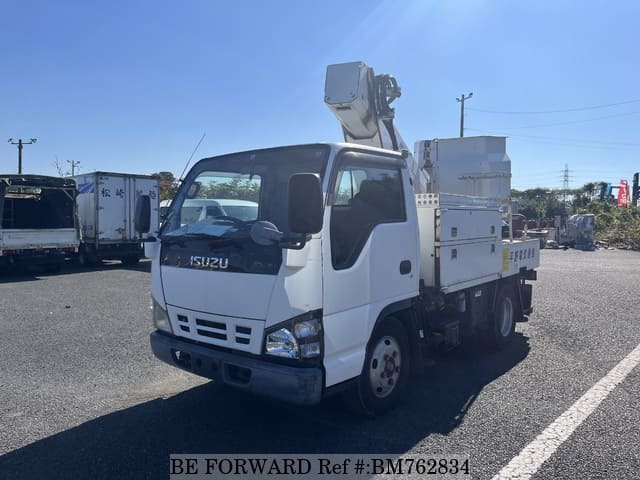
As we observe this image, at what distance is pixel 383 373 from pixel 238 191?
2.07m

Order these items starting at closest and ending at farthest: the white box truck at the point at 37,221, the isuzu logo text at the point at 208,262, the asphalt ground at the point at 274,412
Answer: the asphalt ground at the point at 274,412
the isuzu logo text at the point at 208,262
the white box truck at the point at 37,221

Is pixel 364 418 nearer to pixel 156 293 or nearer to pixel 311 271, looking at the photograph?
pixel 311 271

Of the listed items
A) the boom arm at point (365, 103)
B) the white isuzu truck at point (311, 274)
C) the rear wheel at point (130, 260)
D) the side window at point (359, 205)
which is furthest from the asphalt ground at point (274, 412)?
the rear wheel at point (130, 260)

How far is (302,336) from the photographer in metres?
3.57

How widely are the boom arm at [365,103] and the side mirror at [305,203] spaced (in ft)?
9.21

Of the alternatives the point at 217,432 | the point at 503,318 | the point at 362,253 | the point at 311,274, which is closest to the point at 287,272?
the point at 311,274

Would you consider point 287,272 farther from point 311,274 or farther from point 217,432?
point 217,432

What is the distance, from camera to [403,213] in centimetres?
460

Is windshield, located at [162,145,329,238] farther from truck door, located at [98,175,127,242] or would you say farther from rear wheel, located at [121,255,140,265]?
rear wheel, located at [121,255,140,265]

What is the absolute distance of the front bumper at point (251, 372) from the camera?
347 centimetres

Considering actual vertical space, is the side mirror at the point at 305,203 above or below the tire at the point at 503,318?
above

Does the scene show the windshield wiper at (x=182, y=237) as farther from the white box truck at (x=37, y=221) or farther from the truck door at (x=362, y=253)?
the white box truck at (x=37, y=221)

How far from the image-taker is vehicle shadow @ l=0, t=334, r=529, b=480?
358 cm

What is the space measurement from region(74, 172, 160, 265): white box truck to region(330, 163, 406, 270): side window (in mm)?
13712
